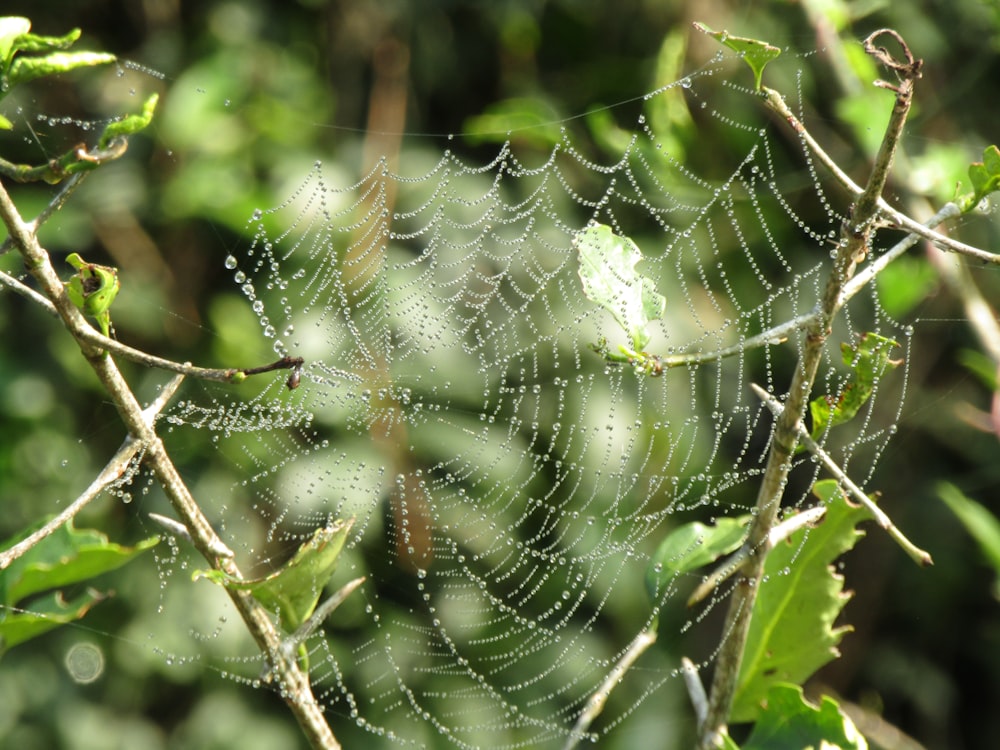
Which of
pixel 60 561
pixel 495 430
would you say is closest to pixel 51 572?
pixel 60 561

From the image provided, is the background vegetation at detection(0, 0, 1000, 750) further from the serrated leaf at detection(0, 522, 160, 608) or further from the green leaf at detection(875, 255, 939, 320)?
the serrated leaf at detection(0, 522, 160, 608)

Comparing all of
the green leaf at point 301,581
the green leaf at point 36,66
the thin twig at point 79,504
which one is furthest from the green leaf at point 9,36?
the green leaf at point 301,581

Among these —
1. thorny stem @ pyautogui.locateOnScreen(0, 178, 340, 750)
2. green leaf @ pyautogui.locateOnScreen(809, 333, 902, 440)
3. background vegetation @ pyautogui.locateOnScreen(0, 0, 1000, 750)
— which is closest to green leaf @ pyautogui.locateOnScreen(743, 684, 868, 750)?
green leaf @ pyautogui.locateOnScreen(809, 333, 902, 440)

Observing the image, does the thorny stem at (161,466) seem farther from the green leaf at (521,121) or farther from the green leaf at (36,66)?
the green leaf at (521,121)


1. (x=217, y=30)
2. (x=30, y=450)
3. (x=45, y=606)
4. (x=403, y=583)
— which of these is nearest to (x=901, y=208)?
(x=403, y=583)

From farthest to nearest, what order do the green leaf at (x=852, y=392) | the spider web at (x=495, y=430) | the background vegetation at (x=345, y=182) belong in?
1. the background vegetation at (x=345, y=182)
2. the spider web at (x=495, y=430)
3. the green leaf at (x=852, y=392)

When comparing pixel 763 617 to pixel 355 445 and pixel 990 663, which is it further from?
pixel 990 663

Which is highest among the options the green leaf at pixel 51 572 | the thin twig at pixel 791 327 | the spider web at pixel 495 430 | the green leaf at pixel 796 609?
the thin twig at pixel 791 327
